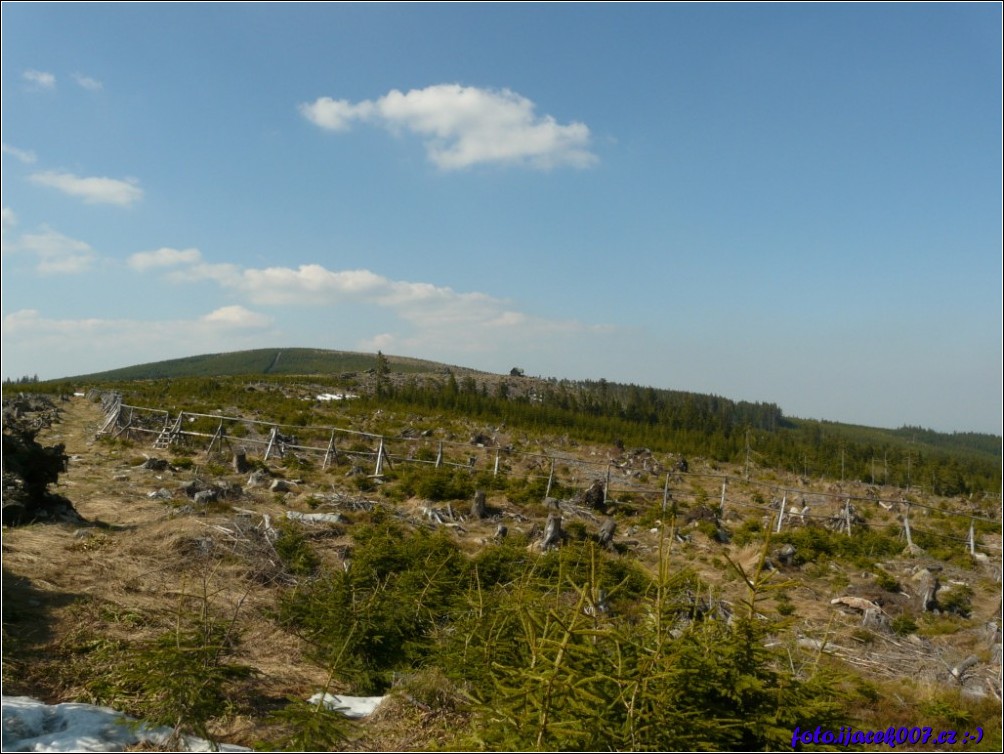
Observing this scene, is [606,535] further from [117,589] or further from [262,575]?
[117,589]

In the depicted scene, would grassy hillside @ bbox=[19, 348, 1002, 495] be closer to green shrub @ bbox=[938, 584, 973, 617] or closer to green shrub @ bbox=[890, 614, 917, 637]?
green shrub @ bbox=[890, 614, 917, 637]

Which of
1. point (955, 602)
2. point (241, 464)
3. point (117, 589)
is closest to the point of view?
point (117, 589)

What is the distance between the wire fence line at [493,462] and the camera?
19.6 metres

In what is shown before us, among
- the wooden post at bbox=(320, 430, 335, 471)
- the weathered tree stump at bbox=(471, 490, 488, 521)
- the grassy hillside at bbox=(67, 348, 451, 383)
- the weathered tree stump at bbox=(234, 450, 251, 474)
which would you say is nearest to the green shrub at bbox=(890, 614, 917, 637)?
the weathered tree stump at bbox=(471, 490, 488, 521)

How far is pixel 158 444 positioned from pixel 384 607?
672 inches

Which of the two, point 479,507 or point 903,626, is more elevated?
point 479,507

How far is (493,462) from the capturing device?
80.8ft

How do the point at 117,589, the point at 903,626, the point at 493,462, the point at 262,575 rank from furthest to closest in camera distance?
the point at 493,462 < the point at 903,626 < the point at 262,575 < the point at 117,589

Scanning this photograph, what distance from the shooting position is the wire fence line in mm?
19609

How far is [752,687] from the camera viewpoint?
128 inches

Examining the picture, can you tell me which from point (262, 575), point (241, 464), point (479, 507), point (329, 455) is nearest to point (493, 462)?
point (329, 455)

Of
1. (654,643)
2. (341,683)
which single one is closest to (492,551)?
(341,683)

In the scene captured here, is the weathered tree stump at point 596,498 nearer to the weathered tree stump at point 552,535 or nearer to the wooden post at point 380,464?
the weathered tree stump at point 552,535

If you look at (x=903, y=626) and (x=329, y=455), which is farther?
(x=329, y=455)
